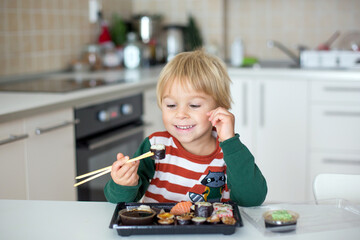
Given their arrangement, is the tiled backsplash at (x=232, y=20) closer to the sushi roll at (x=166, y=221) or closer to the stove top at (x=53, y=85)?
the stove top at (x=53, y=85)

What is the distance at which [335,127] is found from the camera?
124 inches

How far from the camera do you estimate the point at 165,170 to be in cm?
138

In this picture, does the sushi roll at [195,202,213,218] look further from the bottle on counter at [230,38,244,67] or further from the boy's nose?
the bottle on counter at [230,38,244,67]

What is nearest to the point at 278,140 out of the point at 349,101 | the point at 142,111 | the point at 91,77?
the point at 349,101

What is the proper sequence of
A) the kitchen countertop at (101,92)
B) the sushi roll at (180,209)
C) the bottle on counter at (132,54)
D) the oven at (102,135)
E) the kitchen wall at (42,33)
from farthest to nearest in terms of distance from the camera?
the bottle on counter at (132,54)
the kitchen wall at (42,33)
the oven at (102,135)
the kitchen countertop at (101,92)
the sushi roll at (180,209)

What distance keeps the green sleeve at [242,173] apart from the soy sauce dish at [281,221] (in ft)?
0.61

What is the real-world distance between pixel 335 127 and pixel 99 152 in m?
1.52

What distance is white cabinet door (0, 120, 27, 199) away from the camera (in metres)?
1.83

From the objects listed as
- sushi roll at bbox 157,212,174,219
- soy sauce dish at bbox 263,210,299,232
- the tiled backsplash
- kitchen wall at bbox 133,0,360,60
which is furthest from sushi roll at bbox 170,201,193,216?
kitchen wall at bbox 133,0,360,60

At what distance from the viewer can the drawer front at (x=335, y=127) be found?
3.11 meters

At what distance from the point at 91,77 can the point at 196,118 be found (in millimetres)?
1775

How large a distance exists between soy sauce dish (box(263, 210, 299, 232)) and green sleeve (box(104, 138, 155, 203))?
35 centimetres

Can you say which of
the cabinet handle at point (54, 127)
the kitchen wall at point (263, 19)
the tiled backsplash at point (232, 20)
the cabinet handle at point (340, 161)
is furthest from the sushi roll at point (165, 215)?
the kitchen wall at point (263, 19)

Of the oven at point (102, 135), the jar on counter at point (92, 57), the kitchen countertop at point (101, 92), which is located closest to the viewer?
the kitchen countertop at point (101, 92)
